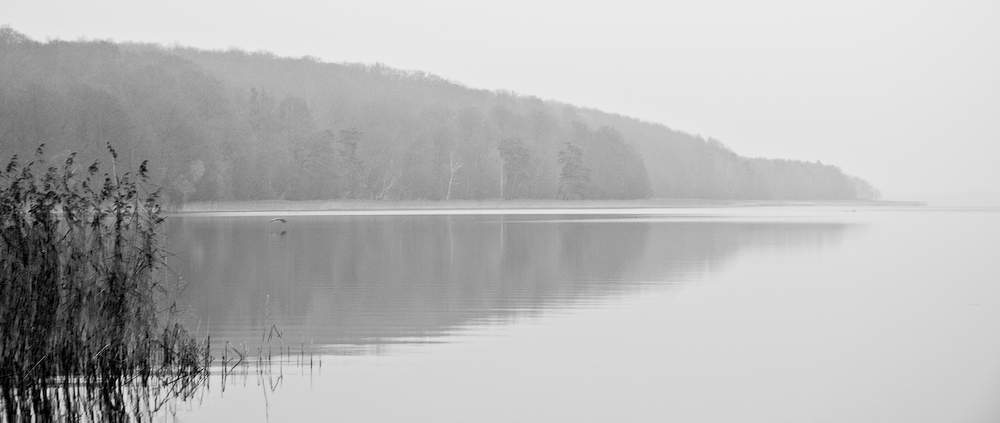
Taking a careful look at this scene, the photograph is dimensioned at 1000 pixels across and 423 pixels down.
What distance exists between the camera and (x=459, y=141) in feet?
279

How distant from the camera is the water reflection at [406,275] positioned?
10.9 m

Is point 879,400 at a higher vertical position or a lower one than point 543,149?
lower

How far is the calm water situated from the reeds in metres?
A: 0.56

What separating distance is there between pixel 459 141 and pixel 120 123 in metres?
37.6

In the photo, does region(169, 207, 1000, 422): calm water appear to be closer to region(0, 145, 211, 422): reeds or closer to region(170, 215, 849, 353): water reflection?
region(170, 215, 849, 353): water reflection

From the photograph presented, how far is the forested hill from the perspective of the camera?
171 ft

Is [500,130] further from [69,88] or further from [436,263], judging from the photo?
[436,263]

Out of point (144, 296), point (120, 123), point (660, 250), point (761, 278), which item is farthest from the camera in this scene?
point (120, 123)

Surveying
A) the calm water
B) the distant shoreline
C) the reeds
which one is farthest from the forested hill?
the reeds

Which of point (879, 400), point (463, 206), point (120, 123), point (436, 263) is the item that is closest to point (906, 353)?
point (879, 400)

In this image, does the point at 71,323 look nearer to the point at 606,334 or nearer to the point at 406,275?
the point at 606,334

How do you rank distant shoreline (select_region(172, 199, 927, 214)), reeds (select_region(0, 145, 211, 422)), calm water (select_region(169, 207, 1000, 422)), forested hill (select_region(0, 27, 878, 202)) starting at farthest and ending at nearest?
distant shoreline (select_region(172, 199, 927, 214)) < forested hill (select_region(0, 27, 878, 202)) < calm water (select_region(169, 207, 1000, 422)) < reeds (select_region(0, 145, 211, 422))

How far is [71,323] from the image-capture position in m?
6.62

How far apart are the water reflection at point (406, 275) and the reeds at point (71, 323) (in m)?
2.29
